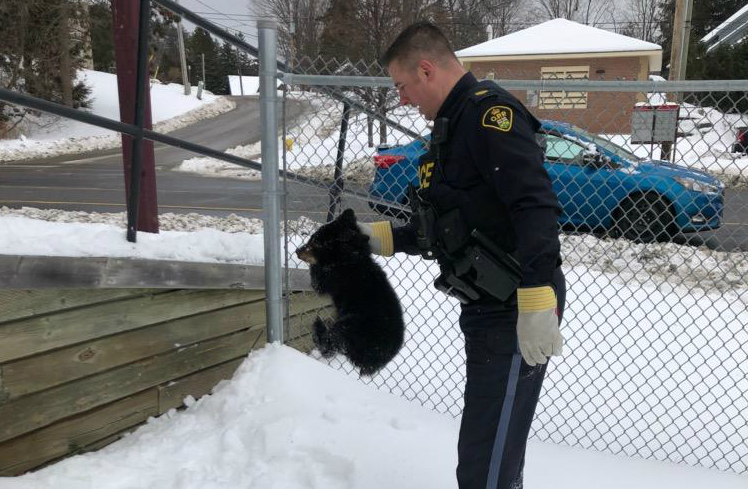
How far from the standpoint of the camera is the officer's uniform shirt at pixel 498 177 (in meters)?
1.56

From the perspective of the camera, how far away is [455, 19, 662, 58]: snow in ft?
67.9

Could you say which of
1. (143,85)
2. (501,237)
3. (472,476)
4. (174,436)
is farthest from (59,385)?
(501,237)

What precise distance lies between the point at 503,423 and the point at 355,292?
2.68 ft

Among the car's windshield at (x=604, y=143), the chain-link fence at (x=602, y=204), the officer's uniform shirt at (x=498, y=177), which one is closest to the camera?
the officer's uniform shirt at (x=498, y=177)

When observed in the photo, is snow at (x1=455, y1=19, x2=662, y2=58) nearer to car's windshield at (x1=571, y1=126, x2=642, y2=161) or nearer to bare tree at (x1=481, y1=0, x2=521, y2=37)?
bare tree at (x1=481, y1=0, x2=521, y2=37)

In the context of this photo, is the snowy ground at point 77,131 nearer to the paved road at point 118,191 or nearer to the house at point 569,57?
the paved road at point 118,191

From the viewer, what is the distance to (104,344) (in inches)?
92.4

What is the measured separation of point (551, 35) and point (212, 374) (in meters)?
22.7

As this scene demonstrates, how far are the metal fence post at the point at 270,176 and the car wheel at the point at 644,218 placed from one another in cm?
250

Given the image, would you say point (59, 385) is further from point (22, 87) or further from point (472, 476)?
point (22, 87)

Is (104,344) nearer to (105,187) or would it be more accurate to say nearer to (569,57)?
(105,187)

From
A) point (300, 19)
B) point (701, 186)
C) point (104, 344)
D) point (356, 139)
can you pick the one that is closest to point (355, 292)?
point (104, 344)

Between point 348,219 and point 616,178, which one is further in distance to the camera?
point 616,178

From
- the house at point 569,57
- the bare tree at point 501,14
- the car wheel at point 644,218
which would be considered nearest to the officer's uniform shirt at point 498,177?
the car wheel at point 644,218
